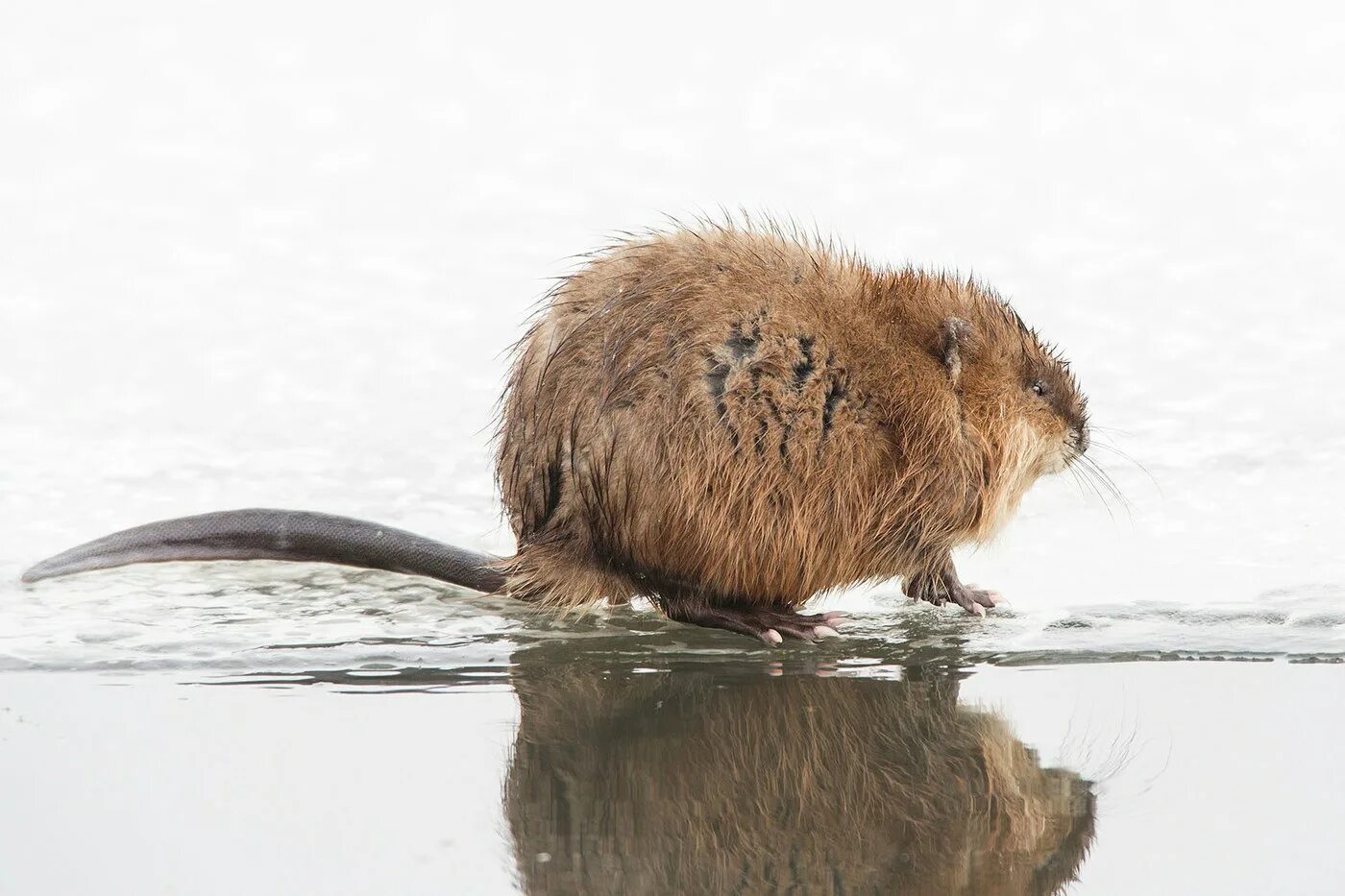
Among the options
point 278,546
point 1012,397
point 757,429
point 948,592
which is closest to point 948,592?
point 948,592

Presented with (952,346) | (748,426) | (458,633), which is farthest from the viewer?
(952,346)

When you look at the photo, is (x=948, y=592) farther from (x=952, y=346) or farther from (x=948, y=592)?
(x=952, y=346)

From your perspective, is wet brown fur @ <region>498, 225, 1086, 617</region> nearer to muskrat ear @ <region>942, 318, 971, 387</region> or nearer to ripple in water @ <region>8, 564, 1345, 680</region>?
muskrat ear @ <region>942, 318, 971, 387</region>

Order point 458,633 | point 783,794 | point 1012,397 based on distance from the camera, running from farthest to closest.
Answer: point 1012,397
point 458,633
point 783,794

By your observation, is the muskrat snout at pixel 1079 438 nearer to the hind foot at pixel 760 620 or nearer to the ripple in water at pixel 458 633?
the ripple in water at pixel 458 633

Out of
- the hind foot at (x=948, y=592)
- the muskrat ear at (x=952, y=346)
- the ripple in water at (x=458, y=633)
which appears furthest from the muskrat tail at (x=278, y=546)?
the muskrat ear at (x=952, y=346)

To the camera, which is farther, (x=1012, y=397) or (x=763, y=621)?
(x=1012, y=397)

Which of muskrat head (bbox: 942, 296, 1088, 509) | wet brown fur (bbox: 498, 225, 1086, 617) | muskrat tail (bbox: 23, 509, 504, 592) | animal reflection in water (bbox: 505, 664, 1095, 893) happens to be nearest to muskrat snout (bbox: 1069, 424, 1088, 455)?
muskrat head (bbox: 942, 296, 1088, 509)

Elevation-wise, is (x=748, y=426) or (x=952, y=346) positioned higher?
(x=952, y=346)

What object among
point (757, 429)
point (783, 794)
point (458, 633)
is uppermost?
point (757, 429)
